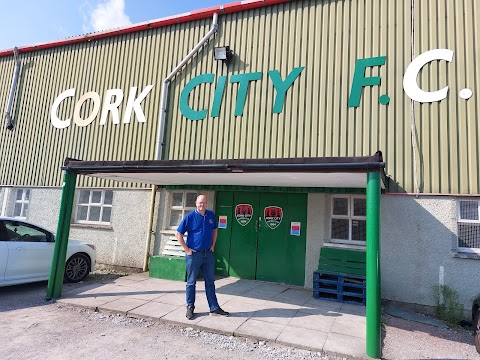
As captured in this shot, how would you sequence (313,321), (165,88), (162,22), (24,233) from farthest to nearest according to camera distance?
(162,22), (165,88), (24,233), (313,321)

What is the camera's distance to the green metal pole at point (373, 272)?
441cm

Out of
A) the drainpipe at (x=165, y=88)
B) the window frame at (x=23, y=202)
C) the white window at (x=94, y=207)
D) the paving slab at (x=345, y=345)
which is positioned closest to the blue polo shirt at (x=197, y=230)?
the paving slab at (x=345, y=345)

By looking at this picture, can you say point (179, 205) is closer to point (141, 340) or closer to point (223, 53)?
point (223, 53)

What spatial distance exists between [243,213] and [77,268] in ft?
14.3

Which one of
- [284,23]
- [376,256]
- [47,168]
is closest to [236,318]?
[376,256]

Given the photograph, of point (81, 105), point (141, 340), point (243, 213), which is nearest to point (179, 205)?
point (243, 213)

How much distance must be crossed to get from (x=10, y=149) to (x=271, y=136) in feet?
32.7

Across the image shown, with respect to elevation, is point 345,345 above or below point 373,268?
below

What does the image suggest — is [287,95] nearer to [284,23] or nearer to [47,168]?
[284,23]

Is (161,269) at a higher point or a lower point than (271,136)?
lower

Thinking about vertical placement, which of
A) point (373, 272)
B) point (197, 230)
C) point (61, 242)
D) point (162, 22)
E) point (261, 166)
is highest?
point (162, 22)

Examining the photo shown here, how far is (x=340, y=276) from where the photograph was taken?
698cm

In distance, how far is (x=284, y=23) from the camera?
9000 millimetres

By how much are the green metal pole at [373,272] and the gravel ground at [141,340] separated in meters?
0.32
